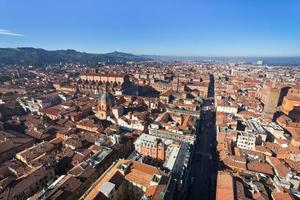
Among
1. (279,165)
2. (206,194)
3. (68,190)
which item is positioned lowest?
(206,194)

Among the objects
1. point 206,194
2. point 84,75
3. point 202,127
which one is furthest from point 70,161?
point 84,75

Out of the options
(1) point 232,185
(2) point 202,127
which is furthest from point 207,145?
(1) point 232,185

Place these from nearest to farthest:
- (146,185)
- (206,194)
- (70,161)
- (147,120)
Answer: (146,185) → (206,194) → (70,161) → (147,120)

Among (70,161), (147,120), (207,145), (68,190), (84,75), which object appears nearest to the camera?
(68,190)

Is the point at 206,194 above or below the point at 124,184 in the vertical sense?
below

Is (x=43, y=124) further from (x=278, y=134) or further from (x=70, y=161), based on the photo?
→ (x=278, y=134)

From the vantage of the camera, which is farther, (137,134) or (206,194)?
(137,134)

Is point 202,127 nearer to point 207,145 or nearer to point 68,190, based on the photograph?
point 207,145
